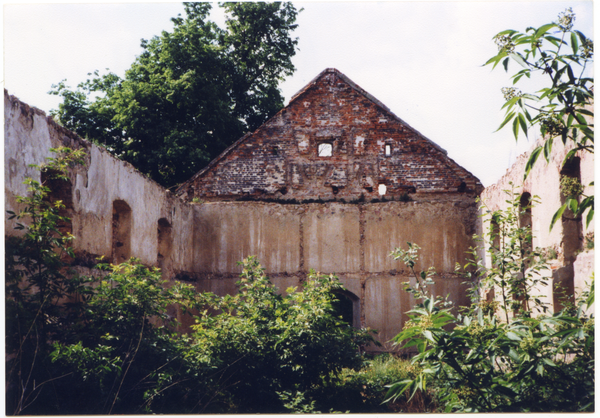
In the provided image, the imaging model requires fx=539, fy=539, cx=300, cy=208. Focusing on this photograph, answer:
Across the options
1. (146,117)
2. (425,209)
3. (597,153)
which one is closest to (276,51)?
(146,117)

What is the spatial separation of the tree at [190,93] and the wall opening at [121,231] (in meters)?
6.48

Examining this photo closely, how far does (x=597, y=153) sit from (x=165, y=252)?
874 centimetres

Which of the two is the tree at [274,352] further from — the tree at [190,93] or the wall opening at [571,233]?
the tree at [190,93]

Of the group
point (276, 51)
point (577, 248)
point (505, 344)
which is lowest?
point (505, 344)

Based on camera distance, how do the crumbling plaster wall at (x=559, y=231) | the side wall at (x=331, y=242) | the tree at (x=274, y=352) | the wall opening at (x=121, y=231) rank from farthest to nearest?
the side wall at (x=331, y=242)
the wall opening at (x=121, y=231)
the tree at (x=274, y=352)
the crumbling plaster wall at (x=559, y=231)

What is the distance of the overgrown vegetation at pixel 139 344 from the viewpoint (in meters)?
5.39

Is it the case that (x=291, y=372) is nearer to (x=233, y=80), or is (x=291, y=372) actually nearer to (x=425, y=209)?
(x=425, y=209)

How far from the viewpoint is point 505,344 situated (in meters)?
3.91

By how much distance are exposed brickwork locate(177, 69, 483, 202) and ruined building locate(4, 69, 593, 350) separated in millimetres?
25

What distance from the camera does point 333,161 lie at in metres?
13.6

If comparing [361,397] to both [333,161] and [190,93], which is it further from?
[190,93]

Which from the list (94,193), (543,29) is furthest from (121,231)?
(543,29)

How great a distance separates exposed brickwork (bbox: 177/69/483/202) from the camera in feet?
43.7

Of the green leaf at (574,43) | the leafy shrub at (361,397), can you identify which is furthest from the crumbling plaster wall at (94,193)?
the green leaf at (574,43)
